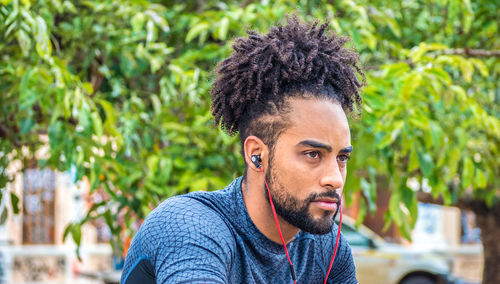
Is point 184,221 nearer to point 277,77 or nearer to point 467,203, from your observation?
point 277,77

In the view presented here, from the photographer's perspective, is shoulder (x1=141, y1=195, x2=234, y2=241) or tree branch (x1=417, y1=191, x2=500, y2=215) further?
tree branch (x1=417, y1=191, x2=500, y2=215)

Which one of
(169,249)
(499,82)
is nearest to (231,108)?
(169,249)

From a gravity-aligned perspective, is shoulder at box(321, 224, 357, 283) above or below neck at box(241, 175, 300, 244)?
below

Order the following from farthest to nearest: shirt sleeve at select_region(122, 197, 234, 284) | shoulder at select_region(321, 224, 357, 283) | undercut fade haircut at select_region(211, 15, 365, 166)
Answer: shoulder at select_region(321, 224, 357, 283), undercut fade haircut at select_region(211, 15, 365, 166), shirt sleeve at select_region(122, 197, 234, 284)

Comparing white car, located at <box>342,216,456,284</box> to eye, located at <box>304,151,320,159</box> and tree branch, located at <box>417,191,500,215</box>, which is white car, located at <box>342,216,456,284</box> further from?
eye, located at <box>304,151,320,159</box>

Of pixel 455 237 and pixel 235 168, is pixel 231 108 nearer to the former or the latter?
pixel 235 168

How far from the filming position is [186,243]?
4.97 feet

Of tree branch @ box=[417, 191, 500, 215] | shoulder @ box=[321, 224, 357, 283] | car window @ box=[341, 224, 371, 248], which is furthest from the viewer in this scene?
car window @ box=[341, 224, 371, 248]

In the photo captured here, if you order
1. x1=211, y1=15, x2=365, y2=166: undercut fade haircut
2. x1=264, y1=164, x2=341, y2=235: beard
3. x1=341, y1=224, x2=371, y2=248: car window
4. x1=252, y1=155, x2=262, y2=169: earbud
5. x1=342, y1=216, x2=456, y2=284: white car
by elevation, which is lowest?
x1=342, y1=216, x2=456, y2=284: white car

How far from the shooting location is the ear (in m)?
1.71

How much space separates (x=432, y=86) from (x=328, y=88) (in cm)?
174

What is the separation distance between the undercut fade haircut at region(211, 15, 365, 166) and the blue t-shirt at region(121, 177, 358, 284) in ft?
0.69

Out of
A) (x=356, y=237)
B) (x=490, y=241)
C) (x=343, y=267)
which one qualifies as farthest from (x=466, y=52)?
(x=356, y=237)

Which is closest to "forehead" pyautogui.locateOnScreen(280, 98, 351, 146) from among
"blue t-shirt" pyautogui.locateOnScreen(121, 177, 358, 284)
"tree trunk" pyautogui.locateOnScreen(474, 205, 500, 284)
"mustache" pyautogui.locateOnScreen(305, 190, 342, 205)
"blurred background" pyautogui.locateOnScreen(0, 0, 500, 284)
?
"mustache" pyautogui.locateOnScreen(305, 190, 342, 205)
